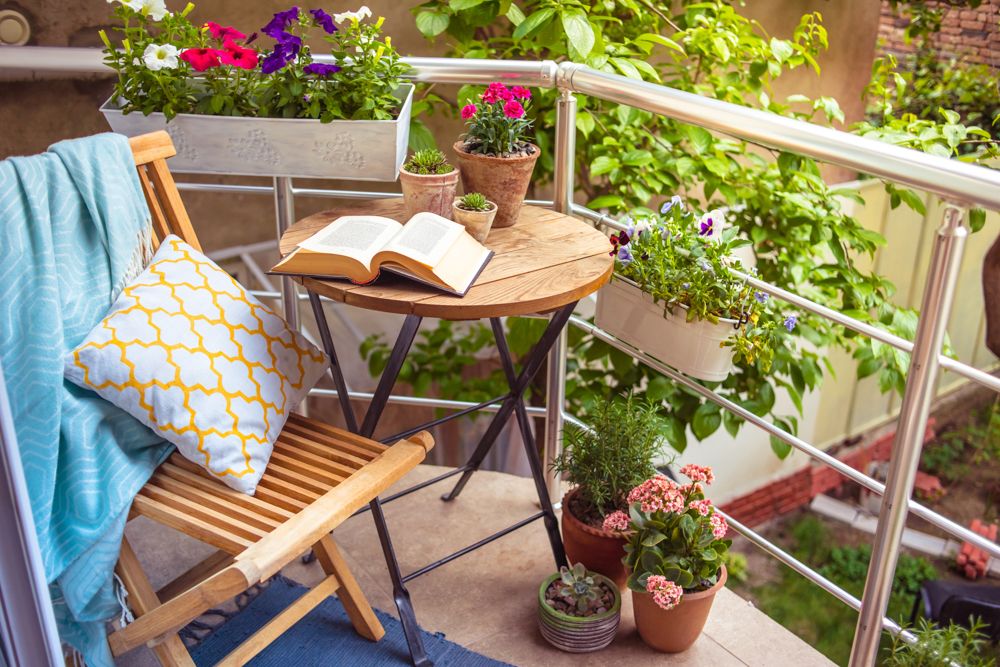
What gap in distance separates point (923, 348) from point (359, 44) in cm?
134

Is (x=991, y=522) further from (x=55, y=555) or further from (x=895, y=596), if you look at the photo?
(x=55, y=555)

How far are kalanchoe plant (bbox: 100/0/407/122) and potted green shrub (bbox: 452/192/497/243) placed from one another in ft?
0.98

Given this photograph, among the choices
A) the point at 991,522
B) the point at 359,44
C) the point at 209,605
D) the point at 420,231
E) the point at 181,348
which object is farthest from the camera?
the point at 991,522

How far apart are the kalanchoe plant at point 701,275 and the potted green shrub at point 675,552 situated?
13.2 inches

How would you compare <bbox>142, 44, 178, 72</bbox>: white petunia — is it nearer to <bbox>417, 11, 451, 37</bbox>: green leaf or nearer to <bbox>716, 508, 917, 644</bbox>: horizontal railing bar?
<bbox>417, 11, 451, 37</bbox>: green leaf

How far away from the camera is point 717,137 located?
133 inches

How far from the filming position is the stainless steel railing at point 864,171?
4.64 ft

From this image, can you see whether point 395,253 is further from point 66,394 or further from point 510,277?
point 66,394

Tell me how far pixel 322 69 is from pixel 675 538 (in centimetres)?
126

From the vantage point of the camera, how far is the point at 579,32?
245 cm

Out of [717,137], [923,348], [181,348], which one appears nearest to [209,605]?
[181,348]

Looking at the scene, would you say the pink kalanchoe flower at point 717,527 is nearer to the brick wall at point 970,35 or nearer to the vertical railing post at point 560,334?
the vertical railing post at point 560,334

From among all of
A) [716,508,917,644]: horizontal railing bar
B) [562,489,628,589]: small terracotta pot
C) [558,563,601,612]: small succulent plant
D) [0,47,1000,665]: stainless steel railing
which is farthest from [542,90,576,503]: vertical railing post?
[716,508,917,644]: horizontal railing bar

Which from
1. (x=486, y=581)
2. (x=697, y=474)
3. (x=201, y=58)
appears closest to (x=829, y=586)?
(x=697, y=474)
